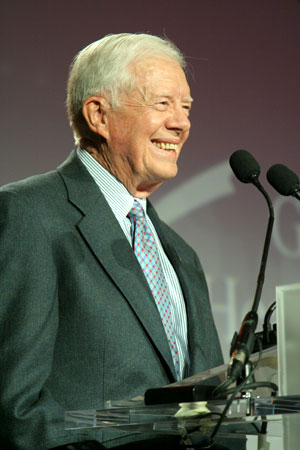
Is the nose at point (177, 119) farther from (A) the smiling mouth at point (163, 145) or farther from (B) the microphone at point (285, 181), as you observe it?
(B) the microphone at point (285, 181)

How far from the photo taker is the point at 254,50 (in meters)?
4.34

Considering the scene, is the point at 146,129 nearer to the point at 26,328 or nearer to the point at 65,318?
the point at 65,318

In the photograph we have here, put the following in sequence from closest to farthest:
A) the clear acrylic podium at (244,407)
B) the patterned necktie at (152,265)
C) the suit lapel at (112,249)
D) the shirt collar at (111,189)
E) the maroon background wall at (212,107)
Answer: the clear acrylic podium at (244,407) < the suit lapel at (112,249) < the patterned necktie at (152,265) < the shirt collar at (111,189) < the maroon background wall at (212,107)

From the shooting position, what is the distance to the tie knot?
2.22 metres

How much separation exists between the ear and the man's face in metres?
0.02

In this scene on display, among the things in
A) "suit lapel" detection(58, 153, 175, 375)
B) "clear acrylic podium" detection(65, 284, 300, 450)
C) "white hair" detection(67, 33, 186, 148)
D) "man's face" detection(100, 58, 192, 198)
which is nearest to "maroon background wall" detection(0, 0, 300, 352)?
"white hair" detection(67, 33, 186, 148)

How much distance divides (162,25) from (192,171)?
804 mm

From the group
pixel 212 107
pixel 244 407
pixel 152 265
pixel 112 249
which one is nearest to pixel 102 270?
pixel 112 249

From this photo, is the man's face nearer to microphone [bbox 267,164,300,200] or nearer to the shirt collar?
the shirt collar

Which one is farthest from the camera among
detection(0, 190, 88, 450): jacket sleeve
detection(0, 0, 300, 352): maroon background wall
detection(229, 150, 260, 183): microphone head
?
detection(0, 0, 300, 352): maroon background wall

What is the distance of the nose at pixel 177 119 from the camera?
2.27 meters

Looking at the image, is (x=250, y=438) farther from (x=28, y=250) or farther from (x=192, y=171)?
(x=192, y=171)

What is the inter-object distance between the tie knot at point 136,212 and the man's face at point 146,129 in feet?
0.14

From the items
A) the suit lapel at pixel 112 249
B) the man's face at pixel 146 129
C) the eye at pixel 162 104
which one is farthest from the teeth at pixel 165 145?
the suit lapel at pixel 112 249
